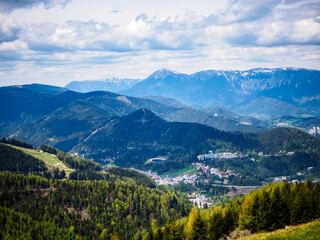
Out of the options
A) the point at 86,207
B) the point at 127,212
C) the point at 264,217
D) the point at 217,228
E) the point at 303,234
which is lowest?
the point at 127,212

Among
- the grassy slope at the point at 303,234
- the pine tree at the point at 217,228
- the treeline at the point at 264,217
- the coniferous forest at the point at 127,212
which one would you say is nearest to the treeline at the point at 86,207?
the coniferous forest at the point at 127,212

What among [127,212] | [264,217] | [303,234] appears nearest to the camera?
[303,234]

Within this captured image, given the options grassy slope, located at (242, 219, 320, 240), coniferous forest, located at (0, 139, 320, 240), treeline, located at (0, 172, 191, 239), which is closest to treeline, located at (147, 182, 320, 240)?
coniferous forest, located at (0, 139, 320, 240)

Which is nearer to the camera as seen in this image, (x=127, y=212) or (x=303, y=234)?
(x=303, y=234)

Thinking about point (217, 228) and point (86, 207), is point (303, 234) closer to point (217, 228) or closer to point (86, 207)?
point (217, 228)

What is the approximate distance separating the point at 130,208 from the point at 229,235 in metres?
77.1

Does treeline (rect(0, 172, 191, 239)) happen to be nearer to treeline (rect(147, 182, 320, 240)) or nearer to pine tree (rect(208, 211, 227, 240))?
treeline (rect(147, 182, 320, 240))

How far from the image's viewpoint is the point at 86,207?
139m

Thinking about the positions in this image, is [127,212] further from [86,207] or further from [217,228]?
[217,228]

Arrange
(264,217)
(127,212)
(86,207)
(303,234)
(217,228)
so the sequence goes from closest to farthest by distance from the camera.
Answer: (303,234) → (264,217) → (217,228) → (86,207) → (127,212)

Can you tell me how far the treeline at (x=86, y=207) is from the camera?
121m

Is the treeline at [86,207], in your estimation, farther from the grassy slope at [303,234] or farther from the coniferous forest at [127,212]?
the grassy slope at [303,234]

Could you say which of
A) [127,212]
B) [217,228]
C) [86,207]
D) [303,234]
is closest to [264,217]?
[217,228]

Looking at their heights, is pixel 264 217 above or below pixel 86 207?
above
